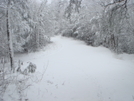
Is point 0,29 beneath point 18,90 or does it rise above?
above

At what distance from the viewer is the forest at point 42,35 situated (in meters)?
4.05

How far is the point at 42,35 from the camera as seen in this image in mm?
15250

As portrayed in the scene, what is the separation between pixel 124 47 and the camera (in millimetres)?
13078

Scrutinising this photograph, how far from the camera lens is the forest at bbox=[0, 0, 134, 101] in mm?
4047

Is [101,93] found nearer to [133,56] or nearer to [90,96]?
[90,96]

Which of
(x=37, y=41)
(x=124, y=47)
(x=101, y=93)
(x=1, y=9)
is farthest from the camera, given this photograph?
(x=37, y=41)

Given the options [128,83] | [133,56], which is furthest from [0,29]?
[133,56]

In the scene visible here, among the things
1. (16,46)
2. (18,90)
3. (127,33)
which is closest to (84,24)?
(127,33)

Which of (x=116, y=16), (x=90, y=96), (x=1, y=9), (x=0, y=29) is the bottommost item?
(x=90, y=96)

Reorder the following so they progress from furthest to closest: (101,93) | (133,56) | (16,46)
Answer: (133,56) → (16,46) → (101,93)

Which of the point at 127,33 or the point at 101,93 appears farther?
the point at 127,33

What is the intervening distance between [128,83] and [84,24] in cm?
1431

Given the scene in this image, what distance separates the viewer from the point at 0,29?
7.23 m

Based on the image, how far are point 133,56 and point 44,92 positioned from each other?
1244 centimetres
